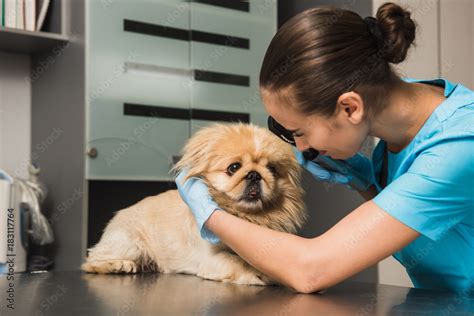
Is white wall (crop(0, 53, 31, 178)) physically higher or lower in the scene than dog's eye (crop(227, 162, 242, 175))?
higher

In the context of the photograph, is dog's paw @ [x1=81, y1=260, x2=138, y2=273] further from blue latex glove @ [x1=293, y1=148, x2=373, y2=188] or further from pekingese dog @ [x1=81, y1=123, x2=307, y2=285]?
blue latex glove @ [x1=293, y1=148, x2=373, y2=188]

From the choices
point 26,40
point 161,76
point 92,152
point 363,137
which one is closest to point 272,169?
point 363,137

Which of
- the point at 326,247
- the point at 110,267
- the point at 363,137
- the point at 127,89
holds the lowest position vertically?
the point at 110,267

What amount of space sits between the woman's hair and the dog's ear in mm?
344

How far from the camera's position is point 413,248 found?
4.09 feet

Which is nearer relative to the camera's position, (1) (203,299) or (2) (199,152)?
(1) (203,299)

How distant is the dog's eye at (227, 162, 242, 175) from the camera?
144cm

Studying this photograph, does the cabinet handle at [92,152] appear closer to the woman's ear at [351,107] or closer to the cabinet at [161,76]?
the cabinet at [161,76]

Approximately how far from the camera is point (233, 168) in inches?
57.0

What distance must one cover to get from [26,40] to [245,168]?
1661 millimetres

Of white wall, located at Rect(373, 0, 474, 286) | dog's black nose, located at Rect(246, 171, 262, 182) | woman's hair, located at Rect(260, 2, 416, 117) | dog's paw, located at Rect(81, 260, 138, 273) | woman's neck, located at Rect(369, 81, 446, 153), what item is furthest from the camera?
white wall, located at Rect(373, 0, 474, 286)

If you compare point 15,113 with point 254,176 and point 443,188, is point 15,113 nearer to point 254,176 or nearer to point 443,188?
point 254,176

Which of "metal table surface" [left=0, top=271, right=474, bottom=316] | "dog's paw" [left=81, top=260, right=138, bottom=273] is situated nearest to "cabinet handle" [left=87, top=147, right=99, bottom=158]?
"dog's paw" [left=81, top=260, right=138, bottom=273]

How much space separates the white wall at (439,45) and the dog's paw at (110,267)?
4.96 ft
